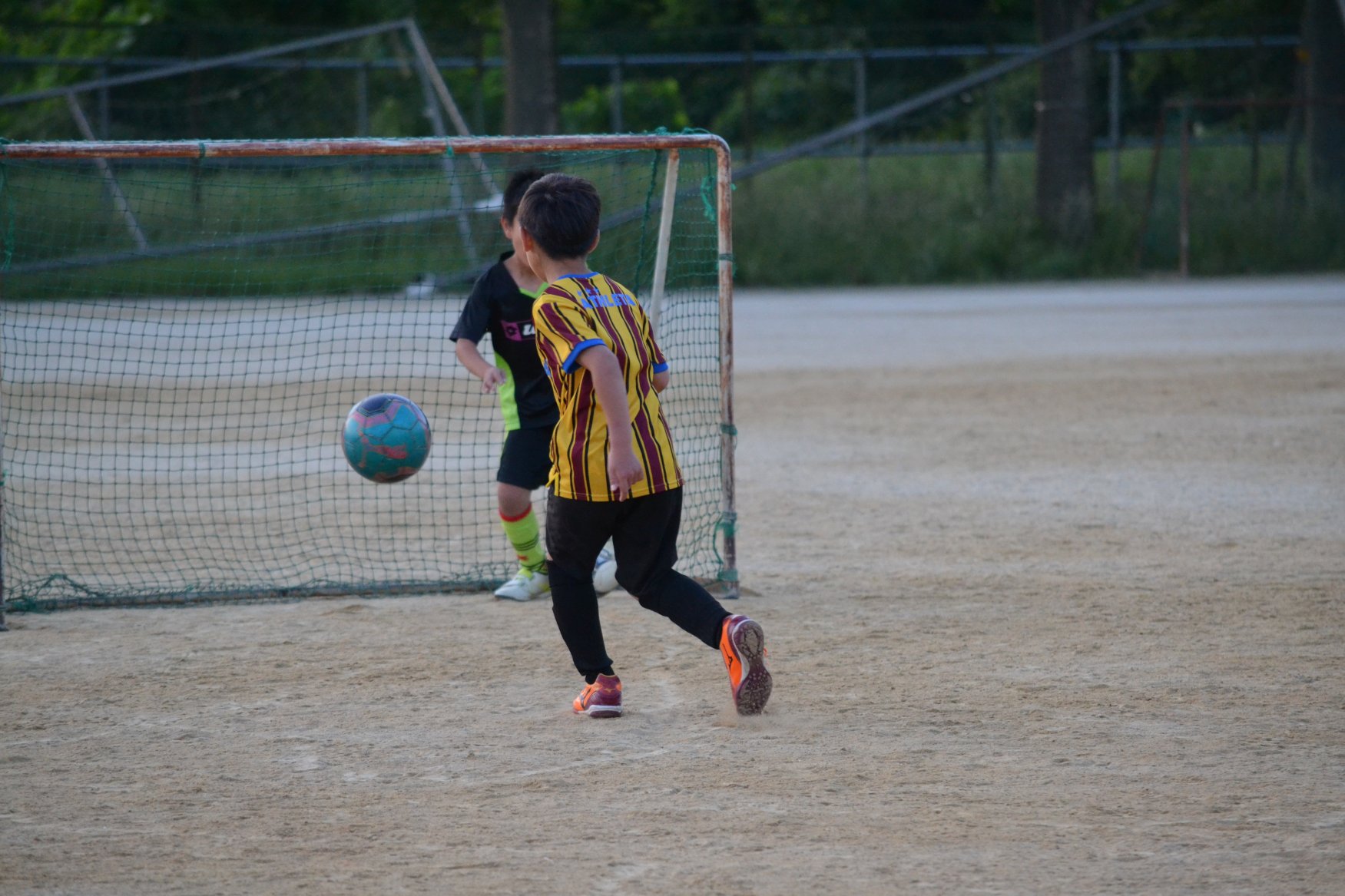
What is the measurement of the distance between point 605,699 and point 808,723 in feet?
2.05

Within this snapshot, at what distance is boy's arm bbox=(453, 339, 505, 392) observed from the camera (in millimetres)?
5328

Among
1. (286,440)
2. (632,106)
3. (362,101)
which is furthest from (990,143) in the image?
(286,440)

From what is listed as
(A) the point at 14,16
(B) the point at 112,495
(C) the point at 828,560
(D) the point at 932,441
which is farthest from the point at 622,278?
(A) the point at 14,16

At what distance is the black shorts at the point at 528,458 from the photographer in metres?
5.70

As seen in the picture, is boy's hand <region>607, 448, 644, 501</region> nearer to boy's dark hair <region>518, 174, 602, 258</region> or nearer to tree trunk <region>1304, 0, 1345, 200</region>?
boy's dark hair <region>518, 174, 602, 258</region>

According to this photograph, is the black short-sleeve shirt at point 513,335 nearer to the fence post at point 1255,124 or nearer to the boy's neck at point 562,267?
the boy's neck at point 562,267

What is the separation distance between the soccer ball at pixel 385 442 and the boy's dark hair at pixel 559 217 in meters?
1.63

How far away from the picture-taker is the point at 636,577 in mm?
4344

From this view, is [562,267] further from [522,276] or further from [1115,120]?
[1115,120]

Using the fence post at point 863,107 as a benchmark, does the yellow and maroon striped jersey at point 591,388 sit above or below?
below

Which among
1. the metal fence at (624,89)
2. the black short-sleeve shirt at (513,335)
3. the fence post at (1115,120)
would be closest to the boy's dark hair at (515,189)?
the black short-sleeve shirt at (513,335)

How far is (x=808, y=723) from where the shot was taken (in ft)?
14.2

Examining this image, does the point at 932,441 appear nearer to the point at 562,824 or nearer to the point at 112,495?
the point at 112,495

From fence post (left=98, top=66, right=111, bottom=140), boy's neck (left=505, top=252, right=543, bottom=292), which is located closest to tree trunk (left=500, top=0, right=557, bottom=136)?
fence post (left=98, top=66, right=111, bottom=140)
